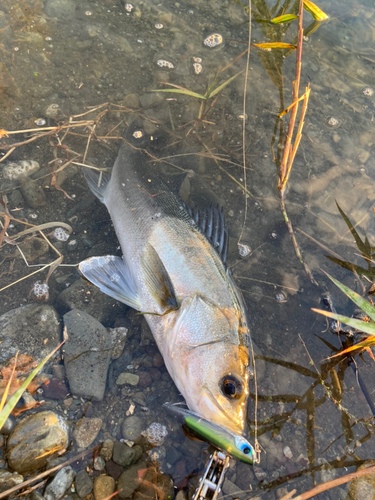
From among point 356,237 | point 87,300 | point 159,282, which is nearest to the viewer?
point 159,282

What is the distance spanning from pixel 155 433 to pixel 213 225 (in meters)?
1.57

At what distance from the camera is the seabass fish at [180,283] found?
1985 mm

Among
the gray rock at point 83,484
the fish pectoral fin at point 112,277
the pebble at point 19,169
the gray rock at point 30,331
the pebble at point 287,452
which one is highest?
the pebble at point 19,169

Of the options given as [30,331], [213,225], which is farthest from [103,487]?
[213,225]

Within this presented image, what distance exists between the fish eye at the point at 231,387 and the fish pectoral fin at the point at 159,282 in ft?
1.92

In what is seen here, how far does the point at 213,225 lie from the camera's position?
8.90 feet

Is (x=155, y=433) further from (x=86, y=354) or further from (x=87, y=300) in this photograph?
(x=87, y=300)

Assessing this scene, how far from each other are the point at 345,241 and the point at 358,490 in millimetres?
1985

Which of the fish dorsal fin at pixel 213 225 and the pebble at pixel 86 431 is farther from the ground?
the fish dorsal fin at pixel 213 225

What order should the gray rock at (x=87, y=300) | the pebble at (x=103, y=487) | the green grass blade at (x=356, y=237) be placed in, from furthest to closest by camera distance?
the green grass blade at (x=356, y=237)
the gray rock at (x=87, y=300)
the pebble at (x=103, y=487)

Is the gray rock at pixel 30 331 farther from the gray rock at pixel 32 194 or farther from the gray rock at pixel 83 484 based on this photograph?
the gray rock at pixel 32 194

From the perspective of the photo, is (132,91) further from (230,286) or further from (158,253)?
(230,286)

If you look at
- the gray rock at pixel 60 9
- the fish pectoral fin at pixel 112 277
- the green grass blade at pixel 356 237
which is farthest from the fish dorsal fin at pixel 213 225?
the gray rock at pixel 60 9

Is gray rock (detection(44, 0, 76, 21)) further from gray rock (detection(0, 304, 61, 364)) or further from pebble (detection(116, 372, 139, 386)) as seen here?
pebble (detection(116, 372, 139, 386))
